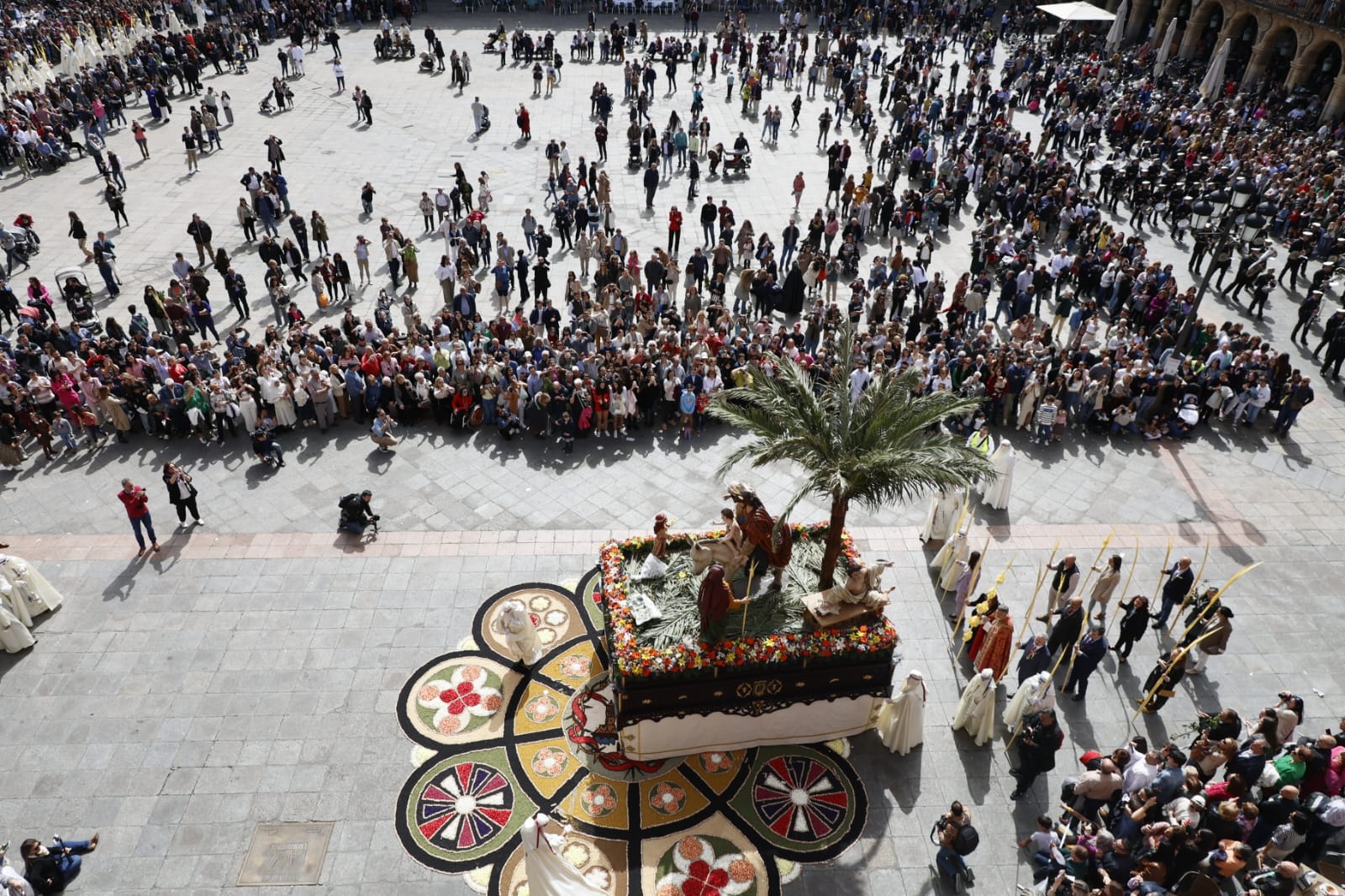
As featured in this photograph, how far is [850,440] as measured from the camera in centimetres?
1112

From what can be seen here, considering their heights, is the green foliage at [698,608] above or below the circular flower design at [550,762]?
above

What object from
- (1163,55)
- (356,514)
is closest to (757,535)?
(356,514)

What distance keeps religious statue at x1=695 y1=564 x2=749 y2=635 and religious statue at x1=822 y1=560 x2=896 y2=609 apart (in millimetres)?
1479

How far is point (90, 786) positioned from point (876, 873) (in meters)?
10.1

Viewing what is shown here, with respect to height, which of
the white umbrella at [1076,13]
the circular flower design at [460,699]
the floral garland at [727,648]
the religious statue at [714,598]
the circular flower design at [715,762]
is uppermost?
the white umbrella at [1076,13]

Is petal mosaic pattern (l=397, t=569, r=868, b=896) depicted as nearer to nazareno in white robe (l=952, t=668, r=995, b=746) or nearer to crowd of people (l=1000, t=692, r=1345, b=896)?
nazareno in white robe (l=952, t=668, r=995, b=746)

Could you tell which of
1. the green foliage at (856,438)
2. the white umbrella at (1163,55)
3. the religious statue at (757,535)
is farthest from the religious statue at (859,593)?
the white umbrella at (1163,55)

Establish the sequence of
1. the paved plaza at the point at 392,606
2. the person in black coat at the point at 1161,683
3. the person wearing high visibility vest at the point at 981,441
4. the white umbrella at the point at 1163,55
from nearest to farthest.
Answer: the paved plaza at the point at 392,606 < the person in black coat at the point at 1161,683 < the person wearing high visibility vest at the point at 981,441 < the white umbrella at the point at 1163,55

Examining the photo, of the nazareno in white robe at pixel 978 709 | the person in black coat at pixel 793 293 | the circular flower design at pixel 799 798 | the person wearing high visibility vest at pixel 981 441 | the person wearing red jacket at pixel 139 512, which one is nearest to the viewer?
the circular flower design at pixel 799 798

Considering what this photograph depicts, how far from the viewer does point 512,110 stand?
36344 mm

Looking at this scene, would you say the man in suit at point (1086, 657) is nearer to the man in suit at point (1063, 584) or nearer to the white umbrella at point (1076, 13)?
the man in suit at point (1063, 584)

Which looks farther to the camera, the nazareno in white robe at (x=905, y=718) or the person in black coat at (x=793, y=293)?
the person in black coat at (x=793, y=293)

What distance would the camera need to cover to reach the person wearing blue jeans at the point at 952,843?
978 cm

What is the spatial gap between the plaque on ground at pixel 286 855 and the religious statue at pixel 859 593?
7076 millimetres
